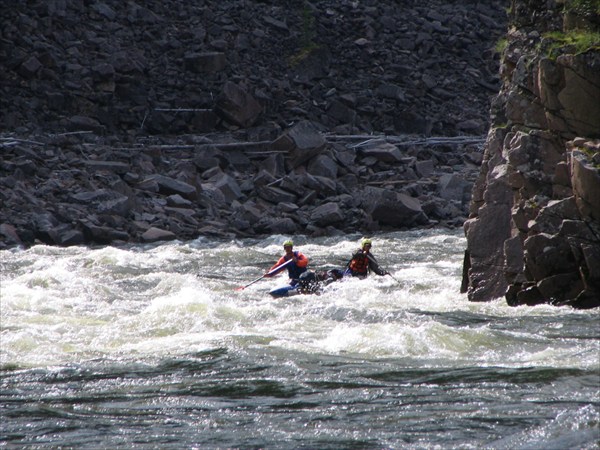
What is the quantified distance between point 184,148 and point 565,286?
20.5 metres

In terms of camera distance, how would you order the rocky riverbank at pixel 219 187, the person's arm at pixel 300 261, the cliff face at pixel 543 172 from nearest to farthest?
1. the cliff face at pixel 543 172
2. the person's arm at pixel 300 261
3. the rocky riverbank at pixel 219 187

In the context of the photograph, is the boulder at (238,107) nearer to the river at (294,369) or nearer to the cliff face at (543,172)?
the river at (294,369)

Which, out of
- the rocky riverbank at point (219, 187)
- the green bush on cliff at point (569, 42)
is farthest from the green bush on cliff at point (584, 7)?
the rocky riverbank at point (219, 187)

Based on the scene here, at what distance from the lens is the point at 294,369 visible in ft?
33.4

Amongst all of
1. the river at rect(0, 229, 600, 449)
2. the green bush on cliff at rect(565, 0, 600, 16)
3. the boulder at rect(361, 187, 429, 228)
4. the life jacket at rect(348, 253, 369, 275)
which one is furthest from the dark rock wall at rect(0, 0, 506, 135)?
the green bush on cliff at rect(565, 0, 600, 16)

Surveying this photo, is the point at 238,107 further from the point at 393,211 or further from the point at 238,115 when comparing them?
the point at 393,211

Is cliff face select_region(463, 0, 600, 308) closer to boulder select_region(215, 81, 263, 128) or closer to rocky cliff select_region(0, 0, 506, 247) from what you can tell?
rocky cliff select_region(0, 0, 506, 247)

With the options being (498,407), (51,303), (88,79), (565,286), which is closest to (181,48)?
(88,79)

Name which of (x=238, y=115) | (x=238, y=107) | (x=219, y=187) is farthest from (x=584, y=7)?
(x=238, y=107)

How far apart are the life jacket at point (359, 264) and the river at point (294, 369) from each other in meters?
0.27

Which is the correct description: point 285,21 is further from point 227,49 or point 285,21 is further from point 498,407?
point 498,407

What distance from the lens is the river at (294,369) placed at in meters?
7.95

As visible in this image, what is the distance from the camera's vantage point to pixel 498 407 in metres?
8.36

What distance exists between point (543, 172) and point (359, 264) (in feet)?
15.5
